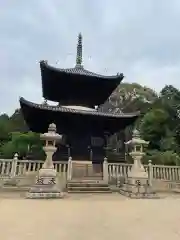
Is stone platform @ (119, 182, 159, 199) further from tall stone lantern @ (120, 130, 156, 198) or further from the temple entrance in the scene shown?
the temple entrance

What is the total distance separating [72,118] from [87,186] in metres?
4.85

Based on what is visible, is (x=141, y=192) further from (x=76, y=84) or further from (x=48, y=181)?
(x=76, y=84)

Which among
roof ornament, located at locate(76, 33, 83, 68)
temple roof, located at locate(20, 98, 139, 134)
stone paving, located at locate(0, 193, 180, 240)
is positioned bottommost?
stone paving, located at locate(0, 193, 180, 240)

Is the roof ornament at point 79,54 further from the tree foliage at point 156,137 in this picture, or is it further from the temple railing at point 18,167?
the temple railing at point 18,167

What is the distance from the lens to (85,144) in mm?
14641

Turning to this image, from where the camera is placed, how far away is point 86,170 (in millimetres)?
13141

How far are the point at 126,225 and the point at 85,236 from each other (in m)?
1.06

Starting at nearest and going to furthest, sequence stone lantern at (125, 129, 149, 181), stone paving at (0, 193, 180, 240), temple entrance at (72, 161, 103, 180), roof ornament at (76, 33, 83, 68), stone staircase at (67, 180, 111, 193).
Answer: stone paving at (0, 193, 180, 240) < stone lantern at (125, 129, 149, 181) < stone staircase at (67, 180, 111, 193) < temple entrance at (72, 161, 103, 180) < roof ornament at (76, 33, 83, 68)

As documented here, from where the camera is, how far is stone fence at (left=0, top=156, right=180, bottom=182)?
1152 cm

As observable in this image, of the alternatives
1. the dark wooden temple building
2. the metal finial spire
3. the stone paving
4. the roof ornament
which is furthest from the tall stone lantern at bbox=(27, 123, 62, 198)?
the metal finial spire

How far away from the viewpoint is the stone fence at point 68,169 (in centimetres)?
1152

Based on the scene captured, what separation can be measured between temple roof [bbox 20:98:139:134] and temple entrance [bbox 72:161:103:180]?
87.4 inches

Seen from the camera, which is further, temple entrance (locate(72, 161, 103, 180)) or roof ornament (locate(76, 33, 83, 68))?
roof ornament (locate(76, 33, 83, 68))

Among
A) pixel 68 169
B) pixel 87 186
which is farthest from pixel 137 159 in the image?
pixel 68 169
